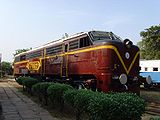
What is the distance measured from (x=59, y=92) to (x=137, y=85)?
5078 millimetres

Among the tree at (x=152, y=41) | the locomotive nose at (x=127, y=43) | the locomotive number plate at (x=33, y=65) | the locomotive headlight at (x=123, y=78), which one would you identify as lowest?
the locomotive headlight at (x=123, y=78)

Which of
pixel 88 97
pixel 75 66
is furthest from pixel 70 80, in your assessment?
pixel 88 97

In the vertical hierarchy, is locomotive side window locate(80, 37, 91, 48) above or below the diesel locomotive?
above

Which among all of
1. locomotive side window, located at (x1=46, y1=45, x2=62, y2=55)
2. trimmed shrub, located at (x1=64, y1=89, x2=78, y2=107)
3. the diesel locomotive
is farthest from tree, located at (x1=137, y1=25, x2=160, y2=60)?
trimmed shrub, located at (x1=64, y1=89, x2=78, y2=107)

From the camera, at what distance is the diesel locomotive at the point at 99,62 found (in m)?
13.8

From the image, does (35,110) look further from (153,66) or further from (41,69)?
(153,66)

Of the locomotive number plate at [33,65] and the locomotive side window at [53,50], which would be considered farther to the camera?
the locomotive number plate at [33,65]

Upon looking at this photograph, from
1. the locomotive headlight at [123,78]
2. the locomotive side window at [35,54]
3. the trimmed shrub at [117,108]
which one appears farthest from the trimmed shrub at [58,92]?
the locomotive side window at [35,54]

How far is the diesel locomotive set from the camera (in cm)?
1383

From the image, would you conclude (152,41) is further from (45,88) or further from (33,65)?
(45,88)

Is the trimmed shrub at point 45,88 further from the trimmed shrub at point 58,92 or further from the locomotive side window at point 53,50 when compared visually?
the locomotive side window at point 53,50

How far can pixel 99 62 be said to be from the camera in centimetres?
1420

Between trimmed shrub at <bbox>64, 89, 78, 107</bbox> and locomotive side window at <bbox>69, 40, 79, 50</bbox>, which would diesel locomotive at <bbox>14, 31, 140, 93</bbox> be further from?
trimmed shrub at <bbox>64, 89, 78, 107</bbox>

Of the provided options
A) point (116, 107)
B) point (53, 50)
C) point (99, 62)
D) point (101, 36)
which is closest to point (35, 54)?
point (53, 50)
